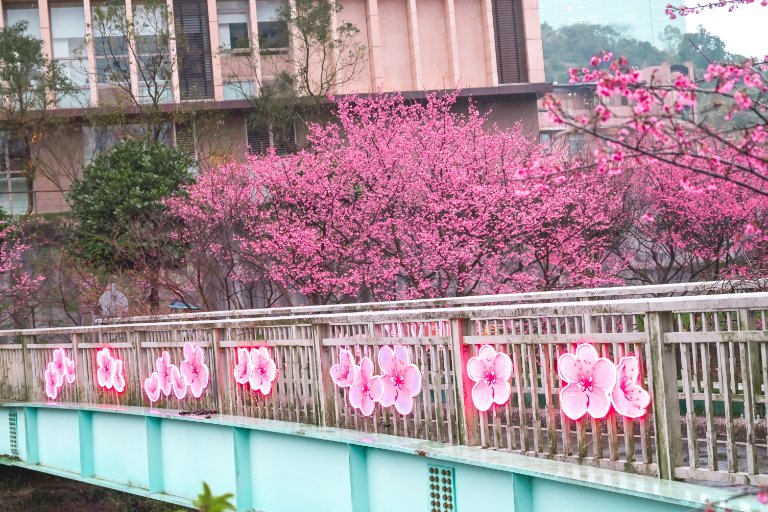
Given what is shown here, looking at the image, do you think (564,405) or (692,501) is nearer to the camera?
(692,501)

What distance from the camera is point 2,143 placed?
3931cm

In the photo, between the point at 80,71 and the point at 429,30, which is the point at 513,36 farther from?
the point at 80,71

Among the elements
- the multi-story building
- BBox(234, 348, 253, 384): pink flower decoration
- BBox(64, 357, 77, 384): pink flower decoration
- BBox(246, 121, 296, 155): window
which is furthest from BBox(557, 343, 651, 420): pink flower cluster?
BBox(246, 121, 296, 155): window

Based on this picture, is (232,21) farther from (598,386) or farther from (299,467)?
(598,386)

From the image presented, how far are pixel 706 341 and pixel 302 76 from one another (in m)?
31.4

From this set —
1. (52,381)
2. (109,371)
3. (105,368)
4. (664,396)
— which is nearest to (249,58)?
(52,381)

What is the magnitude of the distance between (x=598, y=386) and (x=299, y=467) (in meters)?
4.22

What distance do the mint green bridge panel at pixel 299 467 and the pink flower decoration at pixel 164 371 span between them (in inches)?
14.7

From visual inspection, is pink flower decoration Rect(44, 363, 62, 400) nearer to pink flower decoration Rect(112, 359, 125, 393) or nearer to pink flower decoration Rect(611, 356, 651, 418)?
pink flower decoration Rect(112, 359, 125, 393)

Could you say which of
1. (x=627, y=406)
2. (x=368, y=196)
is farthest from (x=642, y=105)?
(x=368, y=196)

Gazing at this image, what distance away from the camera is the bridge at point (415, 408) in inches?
249

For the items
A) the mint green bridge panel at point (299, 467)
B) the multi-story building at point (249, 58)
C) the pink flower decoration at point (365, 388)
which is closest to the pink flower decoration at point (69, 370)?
the mint green bridge panel at point (299, 467)

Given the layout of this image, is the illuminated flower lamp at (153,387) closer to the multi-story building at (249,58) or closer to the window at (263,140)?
the multi-story building at (249,58)

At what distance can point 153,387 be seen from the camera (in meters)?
13.2
